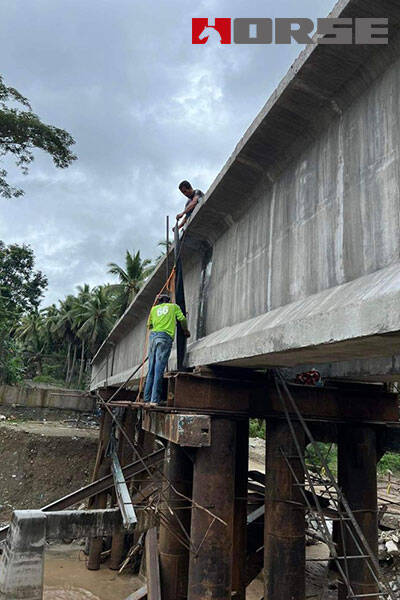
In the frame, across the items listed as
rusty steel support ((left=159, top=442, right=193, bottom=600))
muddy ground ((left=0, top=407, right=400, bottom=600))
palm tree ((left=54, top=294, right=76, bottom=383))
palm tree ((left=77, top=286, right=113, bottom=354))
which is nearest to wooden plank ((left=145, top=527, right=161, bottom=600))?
rusty steel support ((left=159, top=442, right=193, bottom=600))

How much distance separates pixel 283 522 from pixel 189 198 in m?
4.08

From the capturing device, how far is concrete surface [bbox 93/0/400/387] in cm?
247

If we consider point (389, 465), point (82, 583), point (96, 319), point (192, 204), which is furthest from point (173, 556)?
point (96, 319)

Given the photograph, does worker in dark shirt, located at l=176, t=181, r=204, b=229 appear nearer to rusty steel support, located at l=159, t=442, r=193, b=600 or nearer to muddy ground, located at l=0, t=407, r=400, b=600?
rusty steel support, located at l=159, t=442, r=193, b=600

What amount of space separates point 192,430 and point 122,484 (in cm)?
362

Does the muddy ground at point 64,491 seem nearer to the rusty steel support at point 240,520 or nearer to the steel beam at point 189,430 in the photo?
the rusty steel support at point 240,520

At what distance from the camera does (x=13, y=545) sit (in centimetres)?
480

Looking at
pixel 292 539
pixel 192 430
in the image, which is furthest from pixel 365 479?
pixel 192 430

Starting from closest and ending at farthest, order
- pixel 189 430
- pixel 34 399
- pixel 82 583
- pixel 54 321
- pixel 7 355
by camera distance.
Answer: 1. pixel 189 430
2. pixel 82 583
3. pixel 34 399
4. pixel 7 355
5. pixel 54 321

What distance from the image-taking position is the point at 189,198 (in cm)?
592

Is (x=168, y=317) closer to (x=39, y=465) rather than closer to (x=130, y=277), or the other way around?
(x=39, y=465)

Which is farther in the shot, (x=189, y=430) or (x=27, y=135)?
(x=27, y=135)

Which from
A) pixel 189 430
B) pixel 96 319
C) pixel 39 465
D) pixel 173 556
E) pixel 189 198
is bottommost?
pixel 39 465

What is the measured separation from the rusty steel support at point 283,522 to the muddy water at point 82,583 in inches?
273
